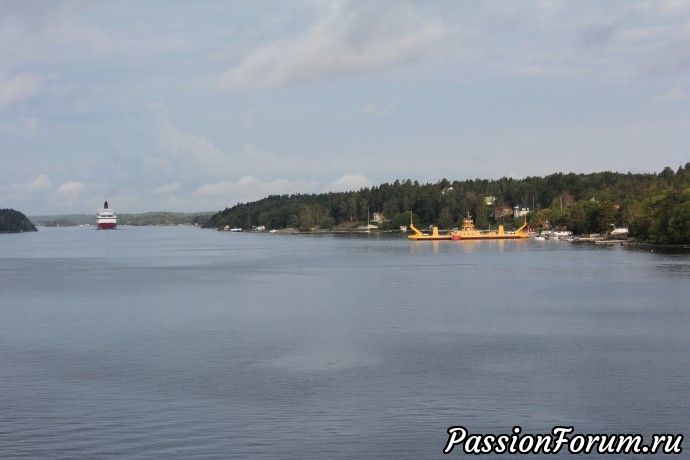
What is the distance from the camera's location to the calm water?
660 inches

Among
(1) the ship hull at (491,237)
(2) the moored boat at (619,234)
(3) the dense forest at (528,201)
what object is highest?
(3) the dense forest at (528,201)

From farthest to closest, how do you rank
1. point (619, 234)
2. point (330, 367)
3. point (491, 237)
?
point (491, 237) < point (619, 234) < point (330, 367)

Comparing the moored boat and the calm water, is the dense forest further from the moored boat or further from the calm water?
the calm water

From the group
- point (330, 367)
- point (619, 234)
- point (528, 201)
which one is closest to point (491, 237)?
point (619, 234)

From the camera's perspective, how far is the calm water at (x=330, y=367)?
55.0 feet

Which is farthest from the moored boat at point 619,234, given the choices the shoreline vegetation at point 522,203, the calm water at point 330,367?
the calm water at point 330,367

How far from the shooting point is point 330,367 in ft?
75.5

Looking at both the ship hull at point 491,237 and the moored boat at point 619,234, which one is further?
the ship hull at point 491,237

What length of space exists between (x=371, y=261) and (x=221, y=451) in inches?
2261

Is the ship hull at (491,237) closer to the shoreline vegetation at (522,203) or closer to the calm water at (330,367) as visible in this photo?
the shoreline vegetation at (522,203)

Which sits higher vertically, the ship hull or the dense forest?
the dense forest

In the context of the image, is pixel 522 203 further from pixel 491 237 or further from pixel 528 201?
pixel 491 237

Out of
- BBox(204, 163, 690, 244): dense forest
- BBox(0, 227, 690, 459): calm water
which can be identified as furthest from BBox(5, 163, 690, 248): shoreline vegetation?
BBox(0, 227, 690, 459): calm water

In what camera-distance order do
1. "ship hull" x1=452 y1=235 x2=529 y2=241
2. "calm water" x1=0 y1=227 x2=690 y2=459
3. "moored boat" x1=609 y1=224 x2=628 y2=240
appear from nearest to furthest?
1. "calm water" x1=0 y1=227 x2=690 y2=459
2. "moored boat" x1=609 y1=224 x2=628 y2=240
3. "ship hull" x1=452 y1=235 x2=529 y2=241
